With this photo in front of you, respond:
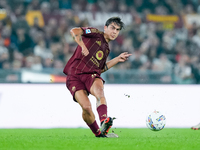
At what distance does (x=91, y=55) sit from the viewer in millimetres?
6629

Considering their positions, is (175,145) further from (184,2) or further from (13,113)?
(184,2)

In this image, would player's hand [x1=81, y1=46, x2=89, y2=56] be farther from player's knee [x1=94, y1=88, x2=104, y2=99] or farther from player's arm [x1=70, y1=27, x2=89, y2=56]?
player's knee [x1=94, y1=88, x2=104, y2=99]

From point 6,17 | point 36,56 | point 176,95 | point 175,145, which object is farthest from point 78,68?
point 6,17

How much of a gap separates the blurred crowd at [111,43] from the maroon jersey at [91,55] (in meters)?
5.13

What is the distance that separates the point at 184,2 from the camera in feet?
60.4

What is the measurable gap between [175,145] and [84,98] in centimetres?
170

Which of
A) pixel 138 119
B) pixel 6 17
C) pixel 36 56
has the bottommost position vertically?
pixel 138 119

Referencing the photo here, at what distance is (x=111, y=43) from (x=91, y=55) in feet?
26.3

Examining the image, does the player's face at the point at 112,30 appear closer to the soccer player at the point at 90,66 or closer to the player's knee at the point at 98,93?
the soccer player at the point at 90,66

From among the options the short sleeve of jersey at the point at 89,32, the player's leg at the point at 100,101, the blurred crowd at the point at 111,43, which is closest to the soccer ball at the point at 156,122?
the player's leg at the point at 100,101

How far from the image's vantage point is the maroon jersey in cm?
662

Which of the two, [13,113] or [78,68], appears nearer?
[78,68]

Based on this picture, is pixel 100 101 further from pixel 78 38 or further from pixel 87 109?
pixel 78 38

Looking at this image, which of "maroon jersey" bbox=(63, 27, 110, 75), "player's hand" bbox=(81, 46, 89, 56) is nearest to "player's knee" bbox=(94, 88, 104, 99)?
"maroon jersey" bbox=(63, 27, 110, 75)
